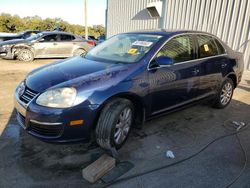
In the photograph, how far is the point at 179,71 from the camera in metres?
3.73

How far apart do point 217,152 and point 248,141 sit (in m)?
0.70

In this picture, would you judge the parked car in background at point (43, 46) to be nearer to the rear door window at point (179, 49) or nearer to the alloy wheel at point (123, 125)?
the rear door window at point (179, 49)

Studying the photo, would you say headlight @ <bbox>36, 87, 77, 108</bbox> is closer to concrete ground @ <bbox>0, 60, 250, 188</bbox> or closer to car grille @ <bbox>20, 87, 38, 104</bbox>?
car grille @ <bbox>20, 87, 38, 104</bbox>

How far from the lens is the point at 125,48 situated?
382cm

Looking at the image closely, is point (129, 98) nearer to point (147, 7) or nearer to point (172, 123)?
point (172, 123)

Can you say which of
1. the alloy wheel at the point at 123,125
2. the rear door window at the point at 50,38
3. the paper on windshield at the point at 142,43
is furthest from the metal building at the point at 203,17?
the alloy wheel at the point at 123,125

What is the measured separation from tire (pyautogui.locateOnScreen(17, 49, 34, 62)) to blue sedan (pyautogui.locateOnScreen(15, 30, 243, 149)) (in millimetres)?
7233

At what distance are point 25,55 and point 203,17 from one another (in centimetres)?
729

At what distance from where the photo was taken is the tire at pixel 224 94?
479 cm

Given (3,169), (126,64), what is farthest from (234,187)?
(3,169)

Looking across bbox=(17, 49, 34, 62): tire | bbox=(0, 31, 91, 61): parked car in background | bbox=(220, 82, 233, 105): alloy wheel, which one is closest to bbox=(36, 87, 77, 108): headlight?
bbox=(220, 82, 233, 105): alloy wheel

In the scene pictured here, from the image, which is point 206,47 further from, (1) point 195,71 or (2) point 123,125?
(2) point 123,125

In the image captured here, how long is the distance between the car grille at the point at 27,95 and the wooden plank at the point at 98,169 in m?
1.07

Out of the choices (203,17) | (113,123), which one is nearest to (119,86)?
(113,123)
